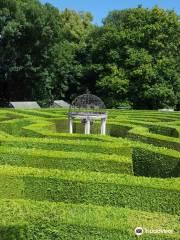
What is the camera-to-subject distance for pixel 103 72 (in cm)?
5784

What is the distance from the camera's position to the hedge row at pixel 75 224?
9.47 metres

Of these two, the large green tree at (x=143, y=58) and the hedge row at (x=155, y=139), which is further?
the large green tree at (x=143, y=58)

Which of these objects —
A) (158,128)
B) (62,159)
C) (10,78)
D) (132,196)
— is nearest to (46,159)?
(62,159)

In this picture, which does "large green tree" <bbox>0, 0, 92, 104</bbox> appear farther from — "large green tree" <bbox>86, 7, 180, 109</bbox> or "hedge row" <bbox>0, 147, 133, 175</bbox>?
"hedge row" <bbox>0, 147, 133, 175</bbox>

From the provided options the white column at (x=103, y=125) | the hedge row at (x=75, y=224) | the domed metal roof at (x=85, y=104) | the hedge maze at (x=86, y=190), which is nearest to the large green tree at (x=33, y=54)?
the domed metal roof at (x=85, y=104)

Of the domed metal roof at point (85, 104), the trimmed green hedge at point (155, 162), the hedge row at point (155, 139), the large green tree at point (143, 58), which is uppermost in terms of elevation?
the large green tree at point (143, 58)

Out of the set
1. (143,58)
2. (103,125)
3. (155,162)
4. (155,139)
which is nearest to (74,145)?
(155,162)

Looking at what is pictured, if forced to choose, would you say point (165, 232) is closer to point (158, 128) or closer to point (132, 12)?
point (158, 128)

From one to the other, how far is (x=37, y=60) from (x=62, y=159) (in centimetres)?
4247

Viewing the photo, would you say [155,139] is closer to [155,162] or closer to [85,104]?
[155,162]

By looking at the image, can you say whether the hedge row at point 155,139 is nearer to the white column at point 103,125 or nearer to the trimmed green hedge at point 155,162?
the trimmed green hedge at point 155,162

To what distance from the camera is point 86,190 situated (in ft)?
42.3

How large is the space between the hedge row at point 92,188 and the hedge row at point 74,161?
2.07 meters

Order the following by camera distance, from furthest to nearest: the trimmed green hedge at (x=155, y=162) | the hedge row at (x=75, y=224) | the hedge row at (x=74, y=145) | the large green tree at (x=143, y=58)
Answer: the large green tree at (x=143, y=58), the hedge row at (x=74, y=145), the trimmed green hedge at (x=155, y=162), the hedge row at (x=75, y=224)
